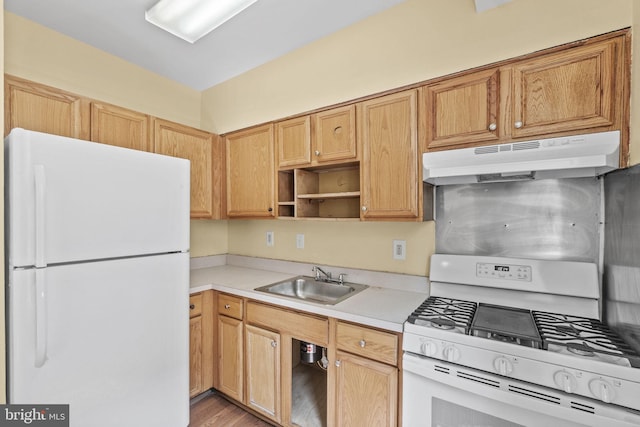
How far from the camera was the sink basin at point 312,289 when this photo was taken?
1.99m

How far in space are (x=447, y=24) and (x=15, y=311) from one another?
8.21ft

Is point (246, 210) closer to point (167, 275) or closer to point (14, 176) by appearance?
point (167, 275)

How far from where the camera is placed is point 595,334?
1178mm

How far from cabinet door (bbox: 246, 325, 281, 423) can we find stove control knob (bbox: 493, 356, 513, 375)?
1128 mm

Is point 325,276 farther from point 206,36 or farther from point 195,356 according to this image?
point 206,36

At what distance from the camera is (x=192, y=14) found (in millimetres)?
1709

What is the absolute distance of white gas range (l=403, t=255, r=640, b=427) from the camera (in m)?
0.96

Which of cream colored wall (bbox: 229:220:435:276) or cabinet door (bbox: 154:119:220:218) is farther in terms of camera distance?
cabinet door (bbox: 154:119:220:218)

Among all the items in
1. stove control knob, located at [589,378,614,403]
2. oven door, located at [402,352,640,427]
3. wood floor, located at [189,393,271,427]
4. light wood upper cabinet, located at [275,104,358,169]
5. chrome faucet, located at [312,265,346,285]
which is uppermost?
light wood upper cabinet, located at [275,104,358,169]

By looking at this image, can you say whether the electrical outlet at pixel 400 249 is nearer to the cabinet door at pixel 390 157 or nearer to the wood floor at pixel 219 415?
the cabinet door at pixel 390 157

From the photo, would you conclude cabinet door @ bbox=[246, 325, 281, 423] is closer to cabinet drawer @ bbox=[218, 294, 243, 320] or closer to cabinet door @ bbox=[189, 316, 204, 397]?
cabinet drawer @ bbox=[218, 294, 243, 320]

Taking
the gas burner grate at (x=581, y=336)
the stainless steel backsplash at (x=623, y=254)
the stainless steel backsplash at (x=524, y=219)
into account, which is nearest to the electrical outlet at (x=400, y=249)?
the stainless steel backsplash at (x=524, y=219)

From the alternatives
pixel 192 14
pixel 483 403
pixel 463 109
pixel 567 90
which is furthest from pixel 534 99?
pixel 192 14

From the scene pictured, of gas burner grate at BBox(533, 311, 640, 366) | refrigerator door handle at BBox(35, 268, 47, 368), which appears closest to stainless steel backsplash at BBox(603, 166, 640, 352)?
gas burner grate at BBox(533, 311, 640, 366)
